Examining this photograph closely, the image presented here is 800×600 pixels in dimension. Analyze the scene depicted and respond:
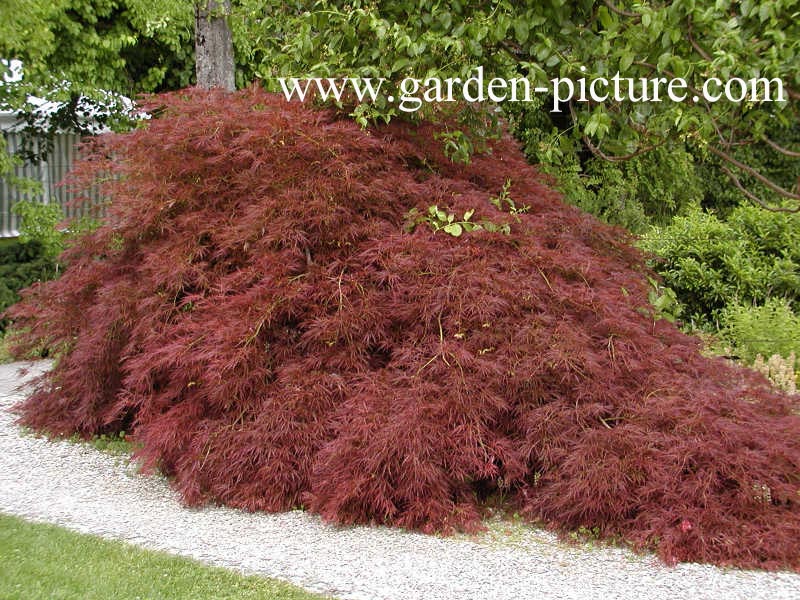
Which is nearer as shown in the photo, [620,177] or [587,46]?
[587,46]

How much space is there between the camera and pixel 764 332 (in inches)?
285

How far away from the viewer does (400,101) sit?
5.64 metres

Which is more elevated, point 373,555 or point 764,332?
point 764,332

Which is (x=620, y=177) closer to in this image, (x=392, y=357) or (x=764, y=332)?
(x=764, y=332)

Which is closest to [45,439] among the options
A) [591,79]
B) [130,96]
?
[591,79]

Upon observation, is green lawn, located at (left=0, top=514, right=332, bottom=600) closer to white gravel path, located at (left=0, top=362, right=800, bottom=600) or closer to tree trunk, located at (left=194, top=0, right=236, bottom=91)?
white gravel path, located at (left=0, top=362, right=800, bottom=600)

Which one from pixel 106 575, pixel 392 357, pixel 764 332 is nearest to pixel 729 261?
pixel 764 332

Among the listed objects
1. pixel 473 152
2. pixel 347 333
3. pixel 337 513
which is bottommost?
pixel 337 513

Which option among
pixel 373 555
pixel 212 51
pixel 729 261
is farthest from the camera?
pixel 729 261

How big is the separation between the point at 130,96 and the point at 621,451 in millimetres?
8803

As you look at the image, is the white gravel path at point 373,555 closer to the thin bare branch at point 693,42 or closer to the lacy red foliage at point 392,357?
the lacy red foliage at point 392,357

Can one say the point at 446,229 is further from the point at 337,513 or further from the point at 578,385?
the point at 337,513

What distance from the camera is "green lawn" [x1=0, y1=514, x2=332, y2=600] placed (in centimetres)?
357

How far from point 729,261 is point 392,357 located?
4.95 meters
